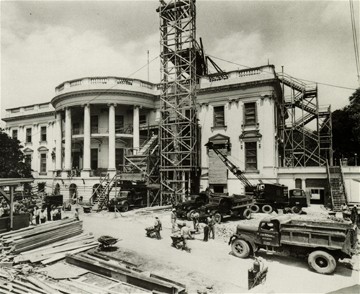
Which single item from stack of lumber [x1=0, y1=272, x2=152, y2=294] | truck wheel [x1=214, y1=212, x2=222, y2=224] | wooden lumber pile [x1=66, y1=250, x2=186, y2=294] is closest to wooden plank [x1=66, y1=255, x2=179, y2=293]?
wooden lumber pile [x1=66, y1=250, x2=186, y2=294]

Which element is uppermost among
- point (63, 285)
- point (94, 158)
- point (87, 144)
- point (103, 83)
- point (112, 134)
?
point (103, 83)

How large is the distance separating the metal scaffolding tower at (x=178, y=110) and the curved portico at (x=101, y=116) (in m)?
3.45

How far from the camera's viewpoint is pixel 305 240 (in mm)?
11758

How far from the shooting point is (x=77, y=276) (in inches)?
433

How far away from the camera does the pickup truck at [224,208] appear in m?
19.9

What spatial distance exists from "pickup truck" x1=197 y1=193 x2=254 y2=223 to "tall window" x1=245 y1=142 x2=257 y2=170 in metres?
8.39

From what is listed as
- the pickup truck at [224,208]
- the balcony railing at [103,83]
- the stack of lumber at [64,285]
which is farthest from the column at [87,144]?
the stack of lumber at [64,285]

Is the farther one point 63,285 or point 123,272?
point 123,272

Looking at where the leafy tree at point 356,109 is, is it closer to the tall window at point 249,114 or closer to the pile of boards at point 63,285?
the tall window at point 249,114

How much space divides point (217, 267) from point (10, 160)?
2772 cm

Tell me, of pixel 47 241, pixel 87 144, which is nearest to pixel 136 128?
pixel 87 144

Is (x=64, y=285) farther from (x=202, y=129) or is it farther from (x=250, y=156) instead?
(x=202, y=129)

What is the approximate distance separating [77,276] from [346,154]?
46416mm

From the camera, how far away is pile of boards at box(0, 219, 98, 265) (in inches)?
506
